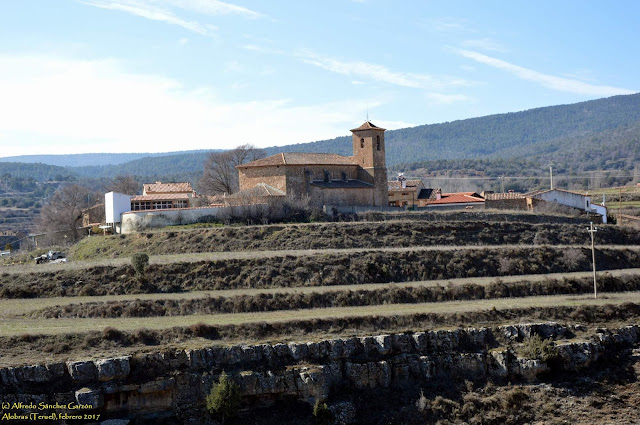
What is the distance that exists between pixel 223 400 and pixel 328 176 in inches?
1200

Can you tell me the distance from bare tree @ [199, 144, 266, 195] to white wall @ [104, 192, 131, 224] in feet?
54.9

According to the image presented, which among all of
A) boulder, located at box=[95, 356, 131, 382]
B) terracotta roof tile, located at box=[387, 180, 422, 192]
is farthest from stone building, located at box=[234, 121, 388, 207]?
boulder, located at box=[95, 356, 131, 382]

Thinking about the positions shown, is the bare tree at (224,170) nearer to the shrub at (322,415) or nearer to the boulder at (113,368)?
the boulder at (113,368)

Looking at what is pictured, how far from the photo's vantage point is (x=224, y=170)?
211ft

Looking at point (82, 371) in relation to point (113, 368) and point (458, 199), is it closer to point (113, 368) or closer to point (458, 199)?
point (113, 368)

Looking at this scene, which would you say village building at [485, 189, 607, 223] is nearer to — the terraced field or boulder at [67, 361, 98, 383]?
the terraced field

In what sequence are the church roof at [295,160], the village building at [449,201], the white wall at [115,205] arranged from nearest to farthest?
the white wall at [115,205]
the church roof at [295,160]
the village building at [449,201]

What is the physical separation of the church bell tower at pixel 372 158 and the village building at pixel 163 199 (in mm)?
12103

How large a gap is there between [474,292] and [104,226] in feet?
77.1

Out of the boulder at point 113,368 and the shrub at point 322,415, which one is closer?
the boulder at point 113,368

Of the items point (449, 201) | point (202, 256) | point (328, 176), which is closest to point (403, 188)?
point (449, 201)

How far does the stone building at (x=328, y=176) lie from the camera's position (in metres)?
49.5

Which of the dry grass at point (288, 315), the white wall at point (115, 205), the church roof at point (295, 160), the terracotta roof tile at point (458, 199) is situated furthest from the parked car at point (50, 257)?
the terracotta roof tile at point (458, 199)

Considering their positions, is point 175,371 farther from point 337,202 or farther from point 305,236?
point 337,202
